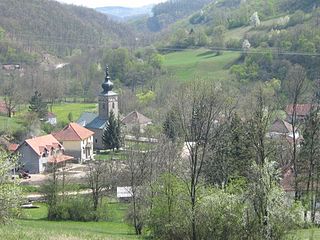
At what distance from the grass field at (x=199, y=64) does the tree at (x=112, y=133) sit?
36.4 meters

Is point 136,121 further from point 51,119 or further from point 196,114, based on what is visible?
point 196,114

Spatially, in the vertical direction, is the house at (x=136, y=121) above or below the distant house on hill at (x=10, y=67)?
below

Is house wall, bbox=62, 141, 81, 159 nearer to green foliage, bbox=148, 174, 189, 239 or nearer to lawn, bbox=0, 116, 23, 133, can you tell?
lawn, bbox=0, 116, 23, 133

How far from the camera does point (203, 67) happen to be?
11231cm

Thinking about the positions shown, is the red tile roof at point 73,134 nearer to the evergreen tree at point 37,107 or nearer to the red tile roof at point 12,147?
the red tile roof at point 12,147

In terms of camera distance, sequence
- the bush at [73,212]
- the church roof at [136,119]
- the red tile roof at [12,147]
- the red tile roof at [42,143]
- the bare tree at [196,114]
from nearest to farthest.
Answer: the bare tree at [196,114], the bush at [73,212], the red tile roof at [42,143], the red tile roof at [12,147], the church roof at [136,119]

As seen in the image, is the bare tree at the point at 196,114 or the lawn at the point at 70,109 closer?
the bare tree at the point at 196,114

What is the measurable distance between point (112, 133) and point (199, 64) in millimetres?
50637

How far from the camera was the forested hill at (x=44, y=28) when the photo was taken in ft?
536

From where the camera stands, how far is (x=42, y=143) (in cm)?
5906

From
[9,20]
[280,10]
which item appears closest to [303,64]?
[280,10]

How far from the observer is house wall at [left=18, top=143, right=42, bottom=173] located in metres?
57.4

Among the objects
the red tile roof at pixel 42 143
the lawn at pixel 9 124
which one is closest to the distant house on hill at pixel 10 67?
the lawn at pixel 9 124

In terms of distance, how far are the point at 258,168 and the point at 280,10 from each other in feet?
426
